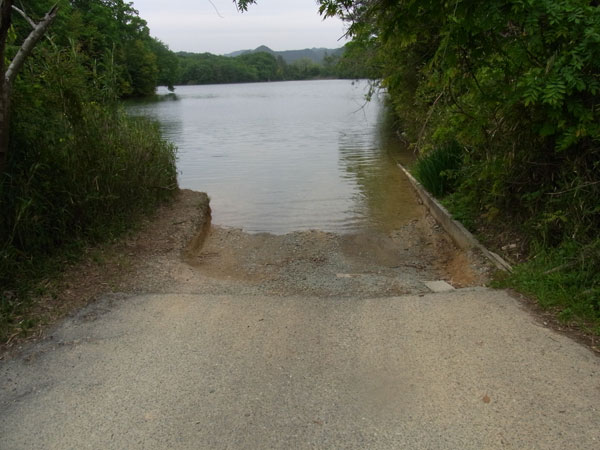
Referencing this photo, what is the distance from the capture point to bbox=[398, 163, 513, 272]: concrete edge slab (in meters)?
5.87

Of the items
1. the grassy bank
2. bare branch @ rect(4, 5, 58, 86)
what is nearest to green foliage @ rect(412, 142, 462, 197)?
the grassy bank

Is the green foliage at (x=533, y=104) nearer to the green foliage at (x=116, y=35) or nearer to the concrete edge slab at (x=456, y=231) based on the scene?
the concrete edge slab at (x=456, y=231)

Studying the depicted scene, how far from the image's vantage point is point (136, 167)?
7.92 m

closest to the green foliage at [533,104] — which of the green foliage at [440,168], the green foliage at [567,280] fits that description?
the green foliage at [567,280]

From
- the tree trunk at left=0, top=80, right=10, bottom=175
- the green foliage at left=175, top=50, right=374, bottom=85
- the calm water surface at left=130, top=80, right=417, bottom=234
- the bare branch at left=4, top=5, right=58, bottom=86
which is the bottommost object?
the green foliage at left=175, top=50, right=374, bottom=85

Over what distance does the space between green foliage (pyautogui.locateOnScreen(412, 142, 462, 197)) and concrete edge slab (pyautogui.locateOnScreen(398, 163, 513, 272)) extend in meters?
0.26

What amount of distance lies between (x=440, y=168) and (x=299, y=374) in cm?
718

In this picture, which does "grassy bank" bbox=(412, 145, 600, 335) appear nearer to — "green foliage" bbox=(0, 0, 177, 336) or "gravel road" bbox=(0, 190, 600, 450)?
"gravel road" bbox=(0, 190, 600, 450)

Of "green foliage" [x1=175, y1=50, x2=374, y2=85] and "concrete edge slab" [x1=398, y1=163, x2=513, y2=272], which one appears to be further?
"green foliage" [x1=175, y1=50, x2=374, y2=85]

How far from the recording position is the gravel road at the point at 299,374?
9.55 feet

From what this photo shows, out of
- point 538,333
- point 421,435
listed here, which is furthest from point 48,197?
point 538,333

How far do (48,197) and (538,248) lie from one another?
5.39 meters

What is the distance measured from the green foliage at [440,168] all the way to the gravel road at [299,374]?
14.8ft

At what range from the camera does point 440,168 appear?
983 cm
